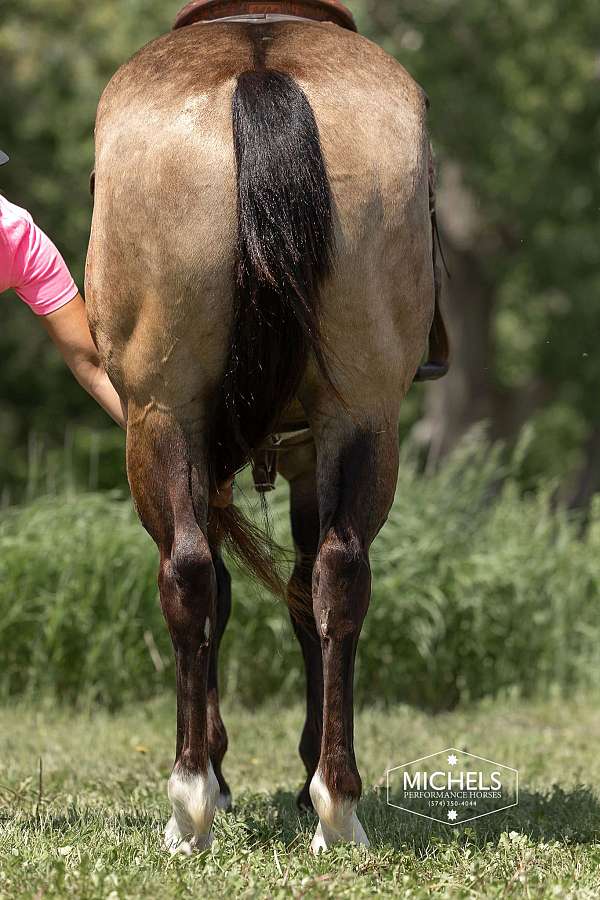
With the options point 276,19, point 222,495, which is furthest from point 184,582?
point 276,19

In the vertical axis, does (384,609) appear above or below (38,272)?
below

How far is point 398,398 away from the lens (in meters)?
3.05

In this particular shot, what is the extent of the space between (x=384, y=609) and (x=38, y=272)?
3.69 meters

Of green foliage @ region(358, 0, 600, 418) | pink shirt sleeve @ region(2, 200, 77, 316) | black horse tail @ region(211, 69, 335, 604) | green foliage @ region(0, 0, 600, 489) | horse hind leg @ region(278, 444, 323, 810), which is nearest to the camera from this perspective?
black horse tail @ region(211, 69, 335, 604)

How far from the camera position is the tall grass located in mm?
6195

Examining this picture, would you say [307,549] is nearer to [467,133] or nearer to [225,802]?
[225,802]

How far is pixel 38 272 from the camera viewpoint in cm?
332

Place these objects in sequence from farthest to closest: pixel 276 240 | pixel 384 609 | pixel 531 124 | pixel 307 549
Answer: pixel 531 124 → pixel 384 609 → pixel 307 549 → pixel 276 240

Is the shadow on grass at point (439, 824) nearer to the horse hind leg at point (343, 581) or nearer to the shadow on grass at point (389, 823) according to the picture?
the shadow on grass at point (389, 823)

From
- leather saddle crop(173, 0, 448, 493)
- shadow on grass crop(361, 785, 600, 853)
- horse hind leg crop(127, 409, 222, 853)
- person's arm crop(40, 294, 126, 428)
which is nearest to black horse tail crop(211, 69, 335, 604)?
horse hind leg crop(127, 409, 222, 853)

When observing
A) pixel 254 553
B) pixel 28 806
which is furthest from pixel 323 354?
pixel 28 806

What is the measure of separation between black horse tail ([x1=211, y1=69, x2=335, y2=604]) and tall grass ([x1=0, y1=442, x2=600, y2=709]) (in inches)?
125

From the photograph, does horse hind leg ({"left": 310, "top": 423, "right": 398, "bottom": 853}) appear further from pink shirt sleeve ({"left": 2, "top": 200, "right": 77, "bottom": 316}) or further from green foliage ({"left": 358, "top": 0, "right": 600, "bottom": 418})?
green foliage ({"left": 358, "top": 0, "right": 600, "bottom": 418})

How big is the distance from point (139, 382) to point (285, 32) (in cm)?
106
